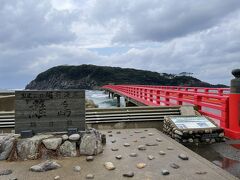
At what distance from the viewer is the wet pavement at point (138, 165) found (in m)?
5.07

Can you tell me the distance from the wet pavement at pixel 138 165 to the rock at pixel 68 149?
0.71 ft

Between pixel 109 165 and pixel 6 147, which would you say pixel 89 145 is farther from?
pixel 6 147

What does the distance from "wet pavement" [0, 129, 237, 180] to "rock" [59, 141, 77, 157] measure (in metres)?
0.22

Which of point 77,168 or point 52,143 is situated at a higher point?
point 52,143

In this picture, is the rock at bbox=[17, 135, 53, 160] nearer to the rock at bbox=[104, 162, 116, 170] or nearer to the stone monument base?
the stone monument base

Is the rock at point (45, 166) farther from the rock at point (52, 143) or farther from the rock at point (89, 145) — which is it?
the rock at point (89, 145)

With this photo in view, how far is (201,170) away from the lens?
5.29 metres

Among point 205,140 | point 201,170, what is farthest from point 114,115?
point 201,170

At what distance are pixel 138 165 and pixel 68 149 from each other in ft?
5.58

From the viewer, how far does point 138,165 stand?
5.59 m

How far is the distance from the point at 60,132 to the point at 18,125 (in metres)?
0.99

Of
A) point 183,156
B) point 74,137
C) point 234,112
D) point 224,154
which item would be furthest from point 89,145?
point 234,112

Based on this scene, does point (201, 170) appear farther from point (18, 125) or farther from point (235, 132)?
point (18, 125)

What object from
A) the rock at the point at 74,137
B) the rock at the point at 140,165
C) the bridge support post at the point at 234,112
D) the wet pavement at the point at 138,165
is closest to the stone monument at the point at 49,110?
the rock at the point at 74,137
